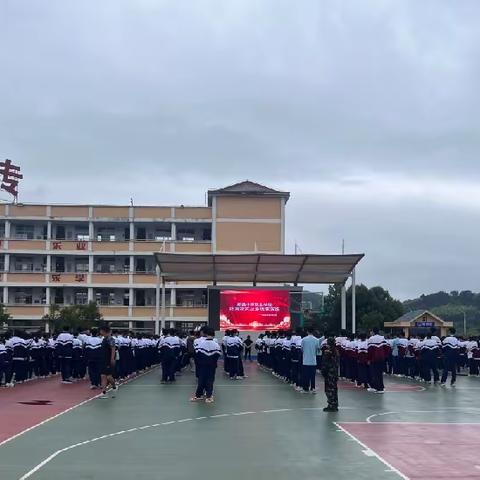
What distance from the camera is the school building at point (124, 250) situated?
69.7 m

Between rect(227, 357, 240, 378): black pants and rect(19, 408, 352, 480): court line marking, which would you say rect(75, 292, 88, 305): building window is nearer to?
rect(227, 357, 240, 378): black pants

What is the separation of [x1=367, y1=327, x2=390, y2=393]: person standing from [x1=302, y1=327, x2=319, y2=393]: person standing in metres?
1.57

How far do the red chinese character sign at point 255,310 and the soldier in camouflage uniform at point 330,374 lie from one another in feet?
83.8

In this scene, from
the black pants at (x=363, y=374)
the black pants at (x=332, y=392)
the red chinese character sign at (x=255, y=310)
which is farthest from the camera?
the red chinese character sign at (x=255, y=310)

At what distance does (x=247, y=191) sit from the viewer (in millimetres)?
69875

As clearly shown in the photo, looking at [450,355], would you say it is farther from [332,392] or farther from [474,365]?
[332,392]

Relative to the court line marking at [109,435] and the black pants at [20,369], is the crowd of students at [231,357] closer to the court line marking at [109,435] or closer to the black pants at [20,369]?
the black pants at [20,369]

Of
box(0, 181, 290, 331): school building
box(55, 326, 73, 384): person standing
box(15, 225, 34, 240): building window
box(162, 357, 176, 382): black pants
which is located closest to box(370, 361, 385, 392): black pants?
box(162, 357, 176, 382): black pants

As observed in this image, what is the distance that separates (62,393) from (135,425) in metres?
8.06

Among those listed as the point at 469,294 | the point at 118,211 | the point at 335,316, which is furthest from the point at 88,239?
the point at 469,294

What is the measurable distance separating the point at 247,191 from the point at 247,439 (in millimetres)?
56556

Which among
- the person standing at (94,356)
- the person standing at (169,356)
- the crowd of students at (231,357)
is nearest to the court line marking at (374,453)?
the crowd of students at (231,357)

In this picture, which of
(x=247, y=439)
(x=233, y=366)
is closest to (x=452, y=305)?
(x=233, y=366)

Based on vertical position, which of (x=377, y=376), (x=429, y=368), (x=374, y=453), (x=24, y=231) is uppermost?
(x=24, y=231)
